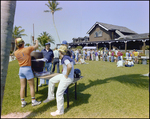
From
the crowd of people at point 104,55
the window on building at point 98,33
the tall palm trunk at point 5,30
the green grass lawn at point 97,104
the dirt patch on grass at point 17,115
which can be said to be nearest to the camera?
the tall palm trunk at point 5,30

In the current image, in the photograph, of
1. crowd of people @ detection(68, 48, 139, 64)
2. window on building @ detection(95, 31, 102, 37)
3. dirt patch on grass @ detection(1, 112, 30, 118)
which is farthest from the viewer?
window on building @ detection(95, 31, 102, 37)

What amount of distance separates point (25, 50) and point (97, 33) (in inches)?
1182

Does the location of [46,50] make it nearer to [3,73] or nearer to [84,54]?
[3,73]

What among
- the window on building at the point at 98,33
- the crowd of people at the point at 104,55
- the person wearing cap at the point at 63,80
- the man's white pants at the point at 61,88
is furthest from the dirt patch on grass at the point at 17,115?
the window on building at the point at 98,33

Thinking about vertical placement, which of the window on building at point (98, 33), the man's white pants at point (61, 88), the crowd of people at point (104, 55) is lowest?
the man's white pants at point (61, 88)

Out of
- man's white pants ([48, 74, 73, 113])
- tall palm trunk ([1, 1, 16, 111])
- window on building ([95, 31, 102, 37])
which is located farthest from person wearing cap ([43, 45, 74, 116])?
window on building ([95, 31, 102, 37])

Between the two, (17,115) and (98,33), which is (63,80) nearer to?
(17,115)

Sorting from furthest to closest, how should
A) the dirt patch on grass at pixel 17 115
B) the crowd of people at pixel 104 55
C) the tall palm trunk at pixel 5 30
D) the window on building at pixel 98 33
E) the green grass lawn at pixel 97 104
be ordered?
the window on building at pixel 98 33 < the crowd of people at pixel 104 55 < the green grass lawn at pixel 97 104 < the dirt patch on grass at pixel 17 115 < the tall palm trunk at pixel 5 30

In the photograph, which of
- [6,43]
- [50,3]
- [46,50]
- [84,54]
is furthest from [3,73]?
[50,3]

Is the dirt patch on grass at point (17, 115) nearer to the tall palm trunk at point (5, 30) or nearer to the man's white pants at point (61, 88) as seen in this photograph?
the man's white pants at point (61, 88)

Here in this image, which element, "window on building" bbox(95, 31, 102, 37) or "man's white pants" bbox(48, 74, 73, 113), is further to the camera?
"window on building" bbox(95, 31, 102, 37)

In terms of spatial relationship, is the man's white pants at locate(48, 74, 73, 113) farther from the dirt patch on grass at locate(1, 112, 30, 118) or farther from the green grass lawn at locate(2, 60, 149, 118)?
the dirt patch on grass at locate(1, 112, 30, 118)

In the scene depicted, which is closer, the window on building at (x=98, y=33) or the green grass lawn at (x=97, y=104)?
the green grass lawn at (x=97, y=104)

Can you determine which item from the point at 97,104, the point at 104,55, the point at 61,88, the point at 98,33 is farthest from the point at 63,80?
the point at 98,33
